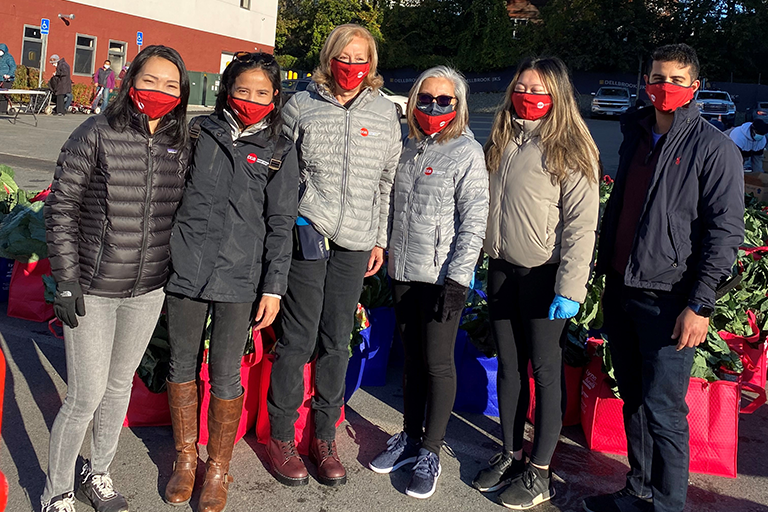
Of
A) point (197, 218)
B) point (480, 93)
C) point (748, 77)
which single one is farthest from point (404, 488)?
point (748, 77)

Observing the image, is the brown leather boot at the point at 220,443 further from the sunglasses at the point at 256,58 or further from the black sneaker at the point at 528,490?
the sunglasses at the point at 256,58

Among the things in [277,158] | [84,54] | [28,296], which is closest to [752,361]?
[277,158]

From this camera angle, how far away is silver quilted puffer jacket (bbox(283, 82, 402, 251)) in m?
3.33

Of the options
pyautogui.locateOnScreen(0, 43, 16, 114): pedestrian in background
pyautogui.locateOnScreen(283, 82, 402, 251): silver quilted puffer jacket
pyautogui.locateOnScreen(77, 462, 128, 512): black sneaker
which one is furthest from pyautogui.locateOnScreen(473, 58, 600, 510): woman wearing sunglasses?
pyautogui.locateOnScreen(0, 43, 16, 114): pedestrian in background

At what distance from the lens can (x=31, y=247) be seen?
199 inches

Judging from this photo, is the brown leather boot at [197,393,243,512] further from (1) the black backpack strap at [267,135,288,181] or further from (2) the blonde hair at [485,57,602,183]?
(2) the blonde hair at [485,57,602,183]

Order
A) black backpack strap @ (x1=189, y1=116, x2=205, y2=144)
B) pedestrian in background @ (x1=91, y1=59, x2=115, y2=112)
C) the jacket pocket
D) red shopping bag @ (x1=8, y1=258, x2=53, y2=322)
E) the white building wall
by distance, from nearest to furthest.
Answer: the jacket pocket, black backpack strap @ (x1=189, y1=116, x2=205, y2=144), red shopping bag @ (x1=8, y1=258, x2=53, y2=322), pedestrian in background @ (x1=91, y1=59, x2=115, y2=112), the white building wall

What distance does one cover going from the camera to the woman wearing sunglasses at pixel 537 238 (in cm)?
319

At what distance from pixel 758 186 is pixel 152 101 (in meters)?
7.34

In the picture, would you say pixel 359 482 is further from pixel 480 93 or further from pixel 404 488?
pixel 480 93

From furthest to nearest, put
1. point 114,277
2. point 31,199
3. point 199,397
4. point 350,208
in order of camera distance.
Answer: point 31,199 → point 199,397 → point 350,208 → point 114,277

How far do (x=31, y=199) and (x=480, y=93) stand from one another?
128ft

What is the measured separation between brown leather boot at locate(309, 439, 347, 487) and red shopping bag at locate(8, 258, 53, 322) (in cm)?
272

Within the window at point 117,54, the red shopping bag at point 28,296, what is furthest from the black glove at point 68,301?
the window at point 117,54
